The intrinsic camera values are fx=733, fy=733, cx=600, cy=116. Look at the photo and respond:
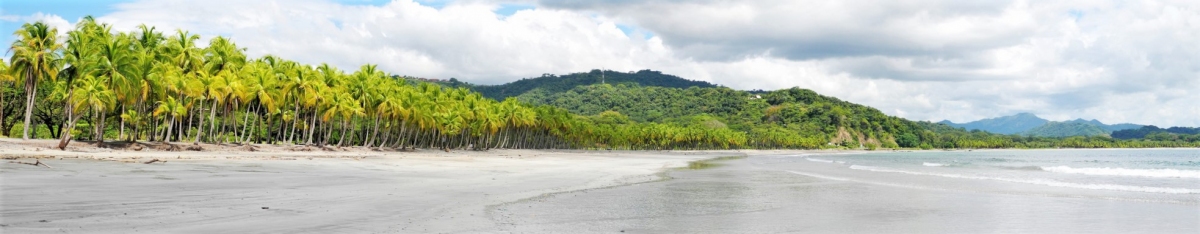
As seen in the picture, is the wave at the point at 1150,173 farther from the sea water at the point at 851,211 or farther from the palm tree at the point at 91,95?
the palm tree at the point at 91,95

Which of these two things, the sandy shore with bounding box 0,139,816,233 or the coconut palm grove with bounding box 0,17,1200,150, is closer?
the sandy shore with bounding box 0,139,816,233

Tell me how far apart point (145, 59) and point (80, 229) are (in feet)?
140

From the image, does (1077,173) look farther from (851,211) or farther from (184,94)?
(184,94)

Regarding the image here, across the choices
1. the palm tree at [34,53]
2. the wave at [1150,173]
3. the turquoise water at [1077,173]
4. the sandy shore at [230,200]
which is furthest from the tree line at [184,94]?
the wave at [1150,173]

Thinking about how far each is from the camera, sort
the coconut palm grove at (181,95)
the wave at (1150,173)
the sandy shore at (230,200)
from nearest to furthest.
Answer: the sandy shore at (230,200) → the wave at (1150,173) → the coconut palm grove at (181,95)

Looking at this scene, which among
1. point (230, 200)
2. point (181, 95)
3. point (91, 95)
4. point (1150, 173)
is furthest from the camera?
point (181, 95)

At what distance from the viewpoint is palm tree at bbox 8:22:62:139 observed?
4372 cm

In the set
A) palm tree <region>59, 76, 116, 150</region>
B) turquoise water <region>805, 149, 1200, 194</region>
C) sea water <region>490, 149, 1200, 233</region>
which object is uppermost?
palm tree <region>59, 76, 116, 150</region>

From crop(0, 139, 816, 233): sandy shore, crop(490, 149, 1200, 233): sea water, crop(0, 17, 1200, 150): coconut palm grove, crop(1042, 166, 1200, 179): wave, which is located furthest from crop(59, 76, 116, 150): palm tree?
crop(1042, 166, 1200, 179): wave

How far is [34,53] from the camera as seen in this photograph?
1735 inches

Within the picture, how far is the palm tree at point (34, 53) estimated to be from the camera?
1721 inches

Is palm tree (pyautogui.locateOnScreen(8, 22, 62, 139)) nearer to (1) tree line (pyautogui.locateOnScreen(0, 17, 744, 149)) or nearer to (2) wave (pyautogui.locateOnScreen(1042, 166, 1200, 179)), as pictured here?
(1) tree line (pyautogui.locateOnScreen(0, 17, 744, 149))

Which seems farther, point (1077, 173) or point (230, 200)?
point (1077, 173)

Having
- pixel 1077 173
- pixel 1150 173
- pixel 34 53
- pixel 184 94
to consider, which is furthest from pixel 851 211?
pixel 184 94
